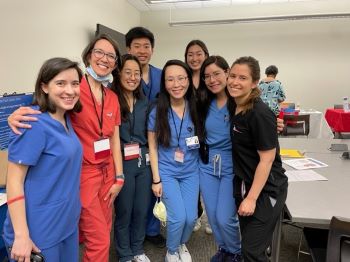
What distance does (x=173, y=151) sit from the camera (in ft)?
6.48

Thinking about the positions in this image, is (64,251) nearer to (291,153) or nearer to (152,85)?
(152,85)

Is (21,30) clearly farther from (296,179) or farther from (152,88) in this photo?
(296,179)

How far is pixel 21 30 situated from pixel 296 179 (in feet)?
10.5

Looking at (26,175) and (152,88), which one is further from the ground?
(152,88)

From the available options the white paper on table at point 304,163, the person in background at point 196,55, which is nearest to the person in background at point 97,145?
the person in background at point 196,55

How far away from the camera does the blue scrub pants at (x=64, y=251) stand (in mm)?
1267

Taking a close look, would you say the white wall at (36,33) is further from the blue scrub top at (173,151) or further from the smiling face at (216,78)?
the smiling face at (216,78)

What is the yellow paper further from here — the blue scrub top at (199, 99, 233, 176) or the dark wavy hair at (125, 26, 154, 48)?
the dark wavy hair at (125, 26, 154, 48)

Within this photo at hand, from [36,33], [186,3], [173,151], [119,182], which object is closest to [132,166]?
[119,182]

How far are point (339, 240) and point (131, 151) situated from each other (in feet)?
4.17

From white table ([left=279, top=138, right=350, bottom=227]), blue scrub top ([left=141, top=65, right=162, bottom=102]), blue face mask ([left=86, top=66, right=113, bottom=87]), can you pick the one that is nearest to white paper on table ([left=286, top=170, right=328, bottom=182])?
white table ([left=279, top=138, right=350, bottom=227])

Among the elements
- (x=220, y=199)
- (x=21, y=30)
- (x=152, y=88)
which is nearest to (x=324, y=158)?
(x=220, y=199)

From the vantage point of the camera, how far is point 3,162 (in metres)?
1.94

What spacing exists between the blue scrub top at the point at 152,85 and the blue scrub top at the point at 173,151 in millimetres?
286
